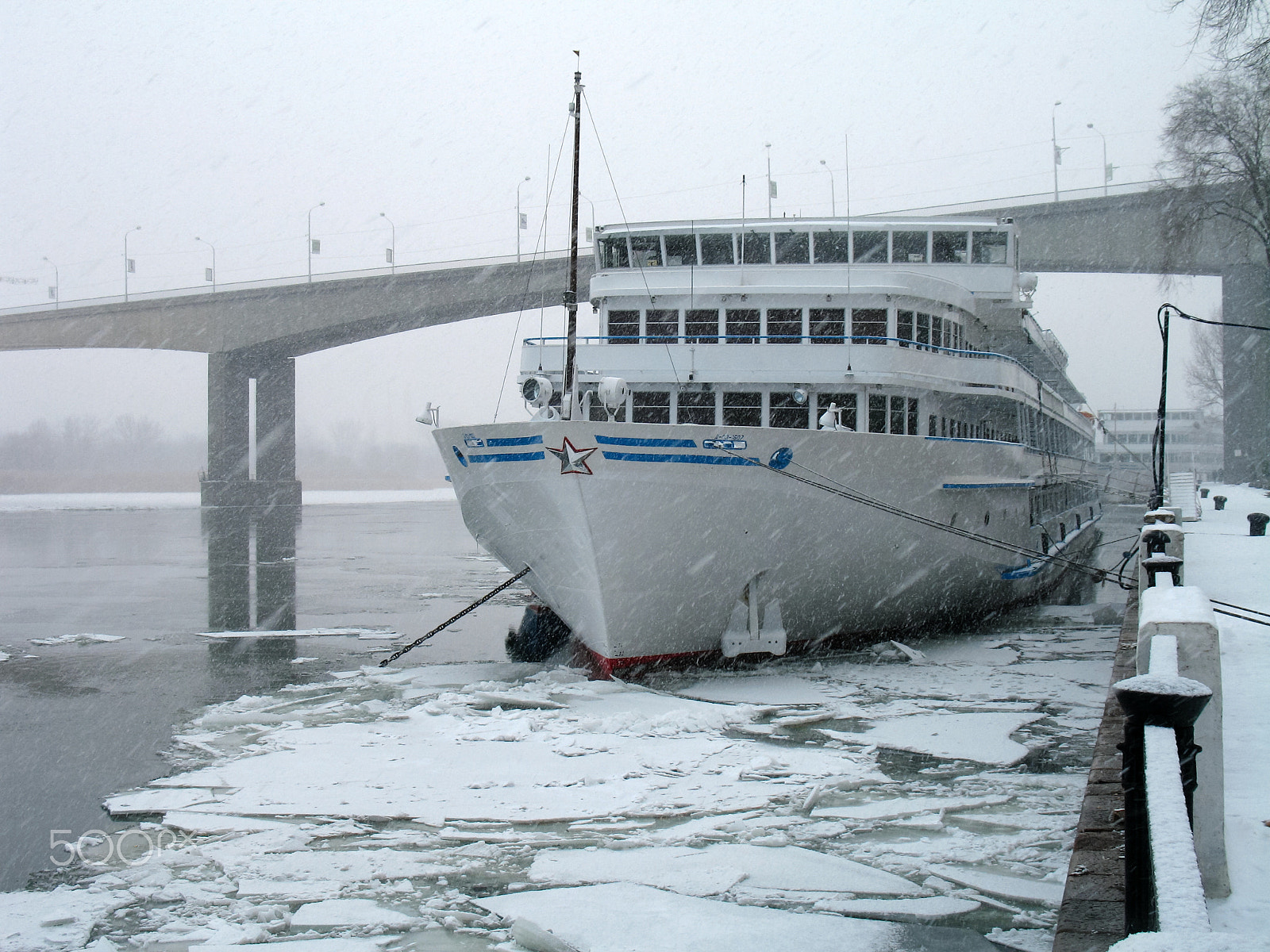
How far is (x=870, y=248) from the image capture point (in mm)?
16328

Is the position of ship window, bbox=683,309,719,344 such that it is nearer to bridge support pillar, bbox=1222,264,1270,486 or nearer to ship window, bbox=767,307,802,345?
ship window, bbox=767,307,802,345

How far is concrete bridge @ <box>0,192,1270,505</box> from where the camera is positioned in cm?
3741

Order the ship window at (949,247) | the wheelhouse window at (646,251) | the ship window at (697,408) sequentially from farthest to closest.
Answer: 1. the ship window at (949,247)
2. the wheelhouse window at (646,251)
3. the ship window at (697,408)

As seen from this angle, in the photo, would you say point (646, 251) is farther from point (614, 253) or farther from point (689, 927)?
point (689, 927)

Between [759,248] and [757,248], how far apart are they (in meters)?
0.02

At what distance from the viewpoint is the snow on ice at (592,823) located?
5195 millimetres

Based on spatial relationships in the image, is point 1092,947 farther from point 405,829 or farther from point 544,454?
point 544,454

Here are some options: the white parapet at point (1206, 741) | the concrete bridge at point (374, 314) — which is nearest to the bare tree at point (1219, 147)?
the concrete bridge at point (374, 314)

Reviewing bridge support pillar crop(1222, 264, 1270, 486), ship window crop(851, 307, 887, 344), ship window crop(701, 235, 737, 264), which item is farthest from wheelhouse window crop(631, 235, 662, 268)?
bridge support pillar crop(1222, 264, 1270, 486)

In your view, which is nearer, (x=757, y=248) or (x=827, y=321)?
(x=827, y=321)

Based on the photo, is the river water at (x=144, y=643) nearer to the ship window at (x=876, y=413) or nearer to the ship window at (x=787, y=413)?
the ship window at (x=876, y=413)

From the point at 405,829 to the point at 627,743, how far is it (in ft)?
7.92

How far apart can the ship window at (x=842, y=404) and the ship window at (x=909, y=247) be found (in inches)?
145

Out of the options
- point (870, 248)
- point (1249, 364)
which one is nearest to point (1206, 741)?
point (870, 248)
